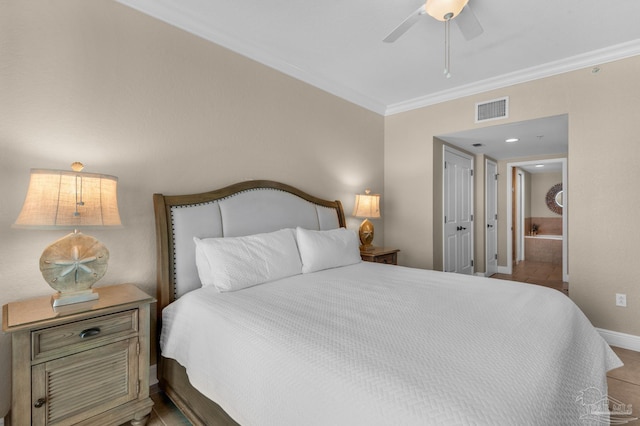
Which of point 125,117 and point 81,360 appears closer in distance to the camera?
point 81,360

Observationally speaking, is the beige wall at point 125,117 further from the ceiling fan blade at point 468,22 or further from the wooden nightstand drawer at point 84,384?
the ceiling fan blade at point 468,22

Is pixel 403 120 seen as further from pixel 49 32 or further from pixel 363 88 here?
pixel 49 32

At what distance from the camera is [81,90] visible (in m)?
1.86

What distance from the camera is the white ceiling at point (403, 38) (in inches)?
86.4

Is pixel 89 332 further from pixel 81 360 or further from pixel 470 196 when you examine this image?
pixel 470 196

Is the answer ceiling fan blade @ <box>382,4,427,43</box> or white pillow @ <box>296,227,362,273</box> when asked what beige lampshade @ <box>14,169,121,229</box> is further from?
ceiling fan blade @ <box>382,4,427,43</box>

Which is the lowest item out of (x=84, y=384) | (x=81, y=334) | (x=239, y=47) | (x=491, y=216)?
(x=84, y=384)

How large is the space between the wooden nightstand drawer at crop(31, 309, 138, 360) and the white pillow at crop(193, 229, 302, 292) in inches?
19.1

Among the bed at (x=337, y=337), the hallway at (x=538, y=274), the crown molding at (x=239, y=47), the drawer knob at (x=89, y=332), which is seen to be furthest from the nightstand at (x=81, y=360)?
the hallway at (x=538, y=274)

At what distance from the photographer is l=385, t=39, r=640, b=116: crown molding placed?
272 cm

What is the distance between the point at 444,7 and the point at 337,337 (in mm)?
2057

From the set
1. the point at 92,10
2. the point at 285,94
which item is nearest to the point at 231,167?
the point at 285,94

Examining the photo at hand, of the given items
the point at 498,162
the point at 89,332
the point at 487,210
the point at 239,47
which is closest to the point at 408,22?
the point at 239,47

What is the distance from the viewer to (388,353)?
1.10m
